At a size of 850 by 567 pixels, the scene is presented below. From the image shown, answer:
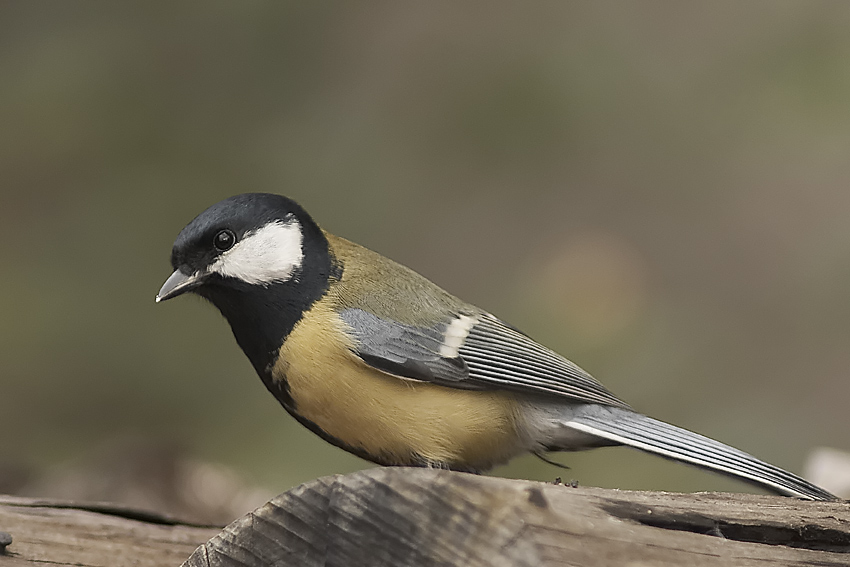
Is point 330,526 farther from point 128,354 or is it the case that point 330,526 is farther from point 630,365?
point 128,354

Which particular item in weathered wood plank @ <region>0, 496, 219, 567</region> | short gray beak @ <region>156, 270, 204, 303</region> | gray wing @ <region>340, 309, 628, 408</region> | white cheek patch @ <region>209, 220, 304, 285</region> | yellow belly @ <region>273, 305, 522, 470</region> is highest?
white cheek patch @ <region>209, 220, 304, 285</region>

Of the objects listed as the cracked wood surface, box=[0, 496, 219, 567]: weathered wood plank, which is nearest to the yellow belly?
box=[0, 496, 219, 567]: weathered wood plank

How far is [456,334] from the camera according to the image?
2312mm

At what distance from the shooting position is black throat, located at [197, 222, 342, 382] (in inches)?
86.6

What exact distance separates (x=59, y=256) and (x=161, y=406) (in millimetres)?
1046

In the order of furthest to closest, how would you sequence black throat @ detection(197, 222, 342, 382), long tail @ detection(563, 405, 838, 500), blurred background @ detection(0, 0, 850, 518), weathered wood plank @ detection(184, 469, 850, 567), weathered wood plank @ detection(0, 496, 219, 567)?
blurred background @ detection(0, 0, 850, 518) < black throat @ detection(197, 222, 342, 382) < weathered wood plank @ detection(0, 496, 219, 567) < long tail @ detection(563, 405, 838, 500) < weathered wood plank @ detection(184, 469, 850, 567)

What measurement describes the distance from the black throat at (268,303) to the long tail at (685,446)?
745 millimetres

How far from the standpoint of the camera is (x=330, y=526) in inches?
53.0

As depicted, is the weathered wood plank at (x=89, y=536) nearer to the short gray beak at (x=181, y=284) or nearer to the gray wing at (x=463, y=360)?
the short gray beak at (x=181, y=284)

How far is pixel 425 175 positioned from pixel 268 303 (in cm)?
299

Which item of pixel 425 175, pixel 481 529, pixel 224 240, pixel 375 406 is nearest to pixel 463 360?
pixel 375 406

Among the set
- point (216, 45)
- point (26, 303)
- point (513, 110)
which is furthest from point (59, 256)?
point (513, 110)

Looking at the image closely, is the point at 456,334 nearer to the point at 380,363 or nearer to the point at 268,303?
the point at 380,363

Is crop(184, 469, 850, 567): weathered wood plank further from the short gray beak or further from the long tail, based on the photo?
the short gray beak
